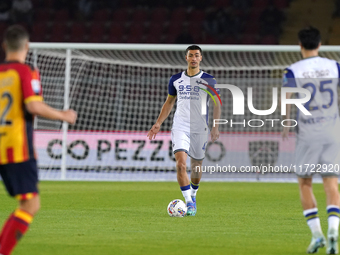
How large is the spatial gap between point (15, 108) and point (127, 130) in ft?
36.3

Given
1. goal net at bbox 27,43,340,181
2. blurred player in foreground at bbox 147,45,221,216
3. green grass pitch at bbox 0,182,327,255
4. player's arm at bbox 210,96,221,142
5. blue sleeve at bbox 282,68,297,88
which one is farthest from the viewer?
goal net at bbox 27,43,340,181

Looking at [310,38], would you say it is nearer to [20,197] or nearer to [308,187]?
[308,187]

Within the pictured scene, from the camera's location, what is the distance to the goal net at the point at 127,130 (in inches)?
563

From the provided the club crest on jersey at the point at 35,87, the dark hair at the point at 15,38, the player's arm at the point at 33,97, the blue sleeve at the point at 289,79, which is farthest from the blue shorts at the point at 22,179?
the blue sleeve at the point at 289,79

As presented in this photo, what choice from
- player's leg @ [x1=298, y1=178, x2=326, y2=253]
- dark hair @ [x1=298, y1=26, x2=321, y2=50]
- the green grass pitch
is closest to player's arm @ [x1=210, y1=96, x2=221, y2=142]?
the green grass pitch

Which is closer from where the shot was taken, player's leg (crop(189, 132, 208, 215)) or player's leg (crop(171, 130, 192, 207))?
player's leg (crop(171, 130, 192, 207))

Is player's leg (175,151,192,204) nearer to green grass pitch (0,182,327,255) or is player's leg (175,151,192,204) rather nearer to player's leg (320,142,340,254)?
green grass pitch (0,182,327,255)

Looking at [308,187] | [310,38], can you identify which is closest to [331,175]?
[308,187]

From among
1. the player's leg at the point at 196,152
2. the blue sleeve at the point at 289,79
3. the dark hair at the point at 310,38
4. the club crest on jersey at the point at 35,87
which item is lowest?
the player's leg at the point at 196,152

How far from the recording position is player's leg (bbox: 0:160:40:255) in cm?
405

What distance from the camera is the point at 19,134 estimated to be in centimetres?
413

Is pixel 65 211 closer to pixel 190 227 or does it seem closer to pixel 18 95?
pixel 190 227

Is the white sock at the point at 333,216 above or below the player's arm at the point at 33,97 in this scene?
below

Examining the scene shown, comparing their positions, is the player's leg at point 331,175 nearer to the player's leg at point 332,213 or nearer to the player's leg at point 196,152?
the player's leg at point 332,213
